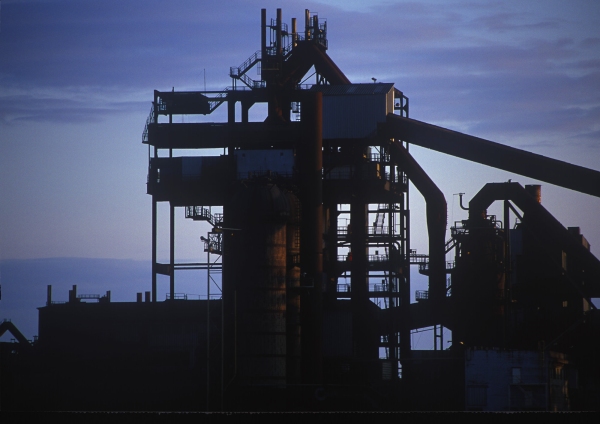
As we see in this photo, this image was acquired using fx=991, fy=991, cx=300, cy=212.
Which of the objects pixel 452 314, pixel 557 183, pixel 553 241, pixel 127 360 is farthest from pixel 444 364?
pixel 127 360

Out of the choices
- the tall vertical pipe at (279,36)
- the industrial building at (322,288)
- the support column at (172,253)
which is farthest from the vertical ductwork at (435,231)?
the support column at (172,253)

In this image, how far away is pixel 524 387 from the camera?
160 ft

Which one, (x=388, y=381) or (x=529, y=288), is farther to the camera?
(x=529, y=288)

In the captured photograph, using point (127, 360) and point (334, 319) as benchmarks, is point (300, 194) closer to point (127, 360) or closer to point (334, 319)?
point (334, 319)

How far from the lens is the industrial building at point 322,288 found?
46.4m

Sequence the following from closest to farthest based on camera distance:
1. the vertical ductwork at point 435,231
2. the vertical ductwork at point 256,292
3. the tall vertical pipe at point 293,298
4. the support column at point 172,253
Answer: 1. the vertical ductwork at point 256,292
2. the tall vertical pipe at point 293,298
3. the vertical ductwork at point 435,231
4. the support column at point 172,253

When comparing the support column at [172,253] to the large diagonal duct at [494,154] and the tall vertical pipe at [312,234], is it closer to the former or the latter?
the tall vertical pipe at [312,234]

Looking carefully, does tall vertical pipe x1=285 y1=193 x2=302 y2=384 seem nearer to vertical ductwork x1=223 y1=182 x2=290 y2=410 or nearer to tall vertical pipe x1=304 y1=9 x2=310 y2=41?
vertical ductwork x1=223 y1=182 x2=290 y2=410

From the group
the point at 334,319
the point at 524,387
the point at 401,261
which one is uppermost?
the point at 401,261

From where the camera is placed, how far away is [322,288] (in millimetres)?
48656

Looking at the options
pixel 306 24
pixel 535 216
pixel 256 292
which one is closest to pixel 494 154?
pixel 535 216

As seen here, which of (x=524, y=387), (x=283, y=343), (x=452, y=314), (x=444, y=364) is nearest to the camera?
(x=283, y=343)

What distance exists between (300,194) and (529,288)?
17711 mm

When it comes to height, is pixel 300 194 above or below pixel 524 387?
above
